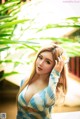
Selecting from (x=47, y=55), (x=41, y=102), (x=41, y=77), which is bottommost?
(x=41, y=102)

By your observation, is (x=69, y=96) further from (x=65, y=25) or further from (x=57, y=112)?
(x=65, y=25)

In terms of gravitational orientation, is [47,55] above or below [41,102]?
above

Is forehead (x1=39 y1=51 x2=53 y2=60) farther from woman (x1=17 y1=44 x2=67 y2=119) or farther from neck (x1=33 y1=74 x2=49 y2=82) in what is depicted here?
neck (x1=33 y1=74 x2=49 y2=82)

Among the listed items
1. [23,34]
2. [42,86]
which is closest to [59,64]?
[42,86]

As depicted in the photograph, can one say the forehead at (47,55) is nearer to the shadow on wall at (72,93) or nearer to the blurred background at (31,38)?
the blurred background at (31,38)

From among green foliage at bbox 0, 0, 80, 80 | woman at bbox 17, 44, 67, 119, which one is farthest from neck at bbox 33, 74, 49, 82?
green foliage at bbox 0, 0, 80, 80


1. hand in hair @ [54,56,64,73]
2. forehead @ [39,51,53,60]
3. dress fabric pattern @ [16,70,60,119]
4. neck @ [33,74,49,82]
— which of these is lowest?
dress fabric pattern @ [16,70,60,119]

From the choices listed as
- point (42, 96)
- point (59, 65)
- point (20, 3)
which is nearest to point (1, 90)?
point (42, 96)

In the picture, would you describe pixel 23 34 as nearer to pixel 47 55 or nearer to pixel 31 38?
pixel 31 38

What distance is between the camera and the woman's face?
211cm

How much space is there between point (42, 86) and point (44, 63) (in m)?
0.15

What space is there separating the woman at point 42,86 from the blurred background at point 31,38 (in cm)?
4

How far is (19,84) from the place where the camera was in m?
2.12

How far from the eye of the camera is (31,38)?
7.01 ft
